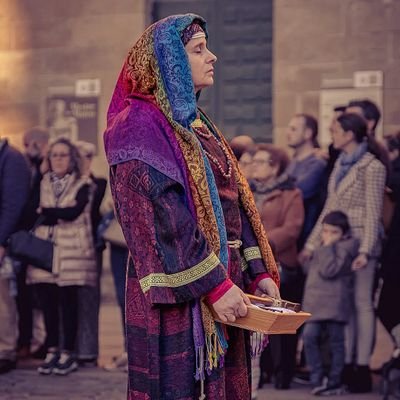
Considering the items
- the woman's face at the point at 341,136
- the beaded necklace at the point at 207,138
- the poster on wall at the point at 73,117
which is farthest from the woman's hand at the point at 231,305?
the poster on wall at the point at 73,117

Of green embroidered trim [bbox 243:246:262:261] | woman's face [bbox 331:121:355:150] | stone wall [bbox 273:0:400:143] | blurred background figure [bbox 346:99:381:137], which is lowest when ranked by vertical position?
green embroidered trim [bbox 243:246:262:261]

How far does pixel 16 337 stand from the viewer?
9.01 m

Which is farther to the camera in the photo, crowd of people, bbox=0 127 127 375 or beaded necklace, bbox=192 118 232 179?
crowd of people, bbox=0 127 127 375

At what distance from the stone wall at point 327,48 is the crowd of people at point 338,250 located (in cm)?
283

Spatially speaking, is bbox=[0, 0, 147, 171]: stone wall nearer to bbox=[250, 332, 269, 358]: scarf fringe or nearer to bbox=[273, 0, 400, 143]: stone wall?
bbox=[273, 0, 400, 143]: stone wall

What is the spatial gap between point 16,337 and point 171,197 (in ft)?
16.6

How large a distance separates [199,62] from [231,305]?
87 cm

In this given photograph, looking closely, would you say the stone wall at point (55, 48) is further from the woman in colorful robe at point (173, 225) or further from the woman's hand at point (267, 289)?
the woman in colorful robe at point (173, 225)

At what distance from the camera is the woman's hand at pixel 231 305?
4137mm

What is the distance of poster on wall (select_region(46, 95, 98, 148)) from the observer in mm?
11969

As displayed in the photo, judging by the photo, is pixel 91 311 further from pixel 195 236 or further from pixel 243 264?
pixel 195 236

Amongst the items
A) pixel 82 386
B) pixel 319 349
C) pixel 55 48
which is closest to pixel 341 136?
pixel 319 349

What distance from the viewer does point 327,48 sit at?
11.3 metres

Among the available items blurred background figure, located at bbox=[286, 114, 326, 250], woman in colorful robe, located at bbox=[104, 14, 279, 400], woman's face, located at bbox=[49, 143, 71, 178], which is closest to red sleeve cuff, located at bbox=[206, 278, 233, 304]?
woman in colorful robe, located at bbox=[104, 14, 279, 400]
